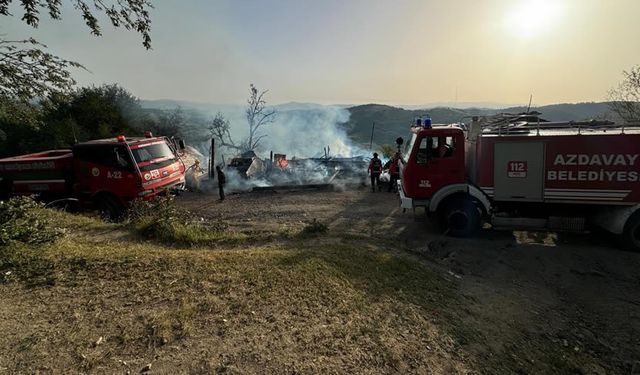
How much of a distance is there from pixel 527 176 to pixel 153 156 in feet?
32.6

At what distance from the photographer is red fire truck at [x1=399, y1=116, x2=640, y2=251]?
7484mm

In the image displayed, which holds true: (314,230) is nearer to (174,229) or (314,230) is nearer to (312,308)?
(174,229)

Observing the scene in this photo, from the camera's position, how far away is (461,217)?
850 centimetres

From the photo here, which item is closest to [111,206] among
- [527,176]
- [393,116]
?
[527,176]

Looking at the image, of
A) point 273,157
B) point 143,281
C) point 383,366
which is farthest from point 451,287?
point 273,157

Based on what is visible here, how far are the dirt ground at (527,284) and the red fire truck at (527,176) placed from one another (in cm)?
58

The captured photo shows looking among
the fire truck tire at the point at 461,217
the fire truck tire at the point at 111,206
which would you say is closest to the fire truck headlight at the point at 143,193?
the fire truck tire at the point at 111,206

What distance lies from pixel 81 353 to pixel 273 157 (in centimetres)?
1905

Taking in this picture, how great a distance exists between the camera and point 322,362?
3385 millimetres

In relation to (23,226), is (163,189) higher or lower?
higher

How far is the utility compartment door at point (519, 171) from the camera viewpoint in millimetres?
7879

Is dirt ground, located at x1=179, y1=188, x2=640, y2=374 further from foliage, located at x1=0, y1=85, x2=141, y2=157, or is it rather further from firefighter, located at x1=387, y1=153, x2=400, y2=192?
foliage, located at x1=0, y1=85, x2=141, y2=157

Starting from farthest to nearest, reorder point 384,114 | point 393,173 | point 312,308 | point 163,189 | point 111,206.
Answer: point 384,114 < point 393,173 < point 163,189 < point 111,206 < point 312,308

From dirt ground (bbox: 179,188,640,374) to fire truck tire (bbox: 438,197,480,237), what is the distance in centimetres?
30
